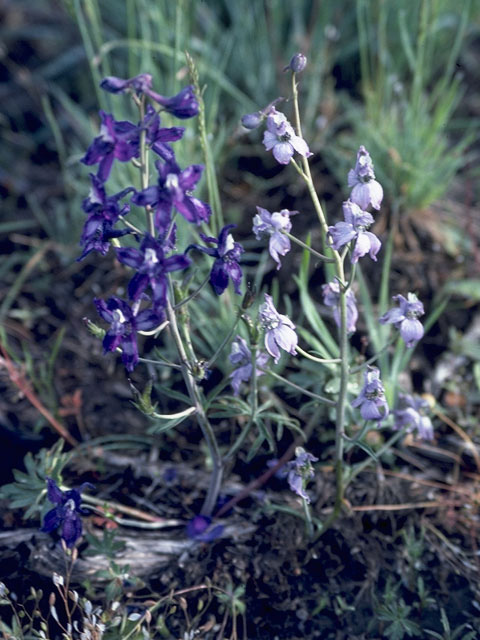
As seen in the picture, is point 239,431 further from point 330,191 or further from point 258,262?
point 330,191

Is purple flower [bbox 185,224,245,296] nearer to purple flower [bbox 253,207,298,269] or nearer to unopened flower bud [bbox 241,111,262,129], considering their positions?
purple flower [bbox 253,207,298,269]

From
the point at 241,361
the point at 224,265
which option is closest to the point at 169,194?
the point at 224,265

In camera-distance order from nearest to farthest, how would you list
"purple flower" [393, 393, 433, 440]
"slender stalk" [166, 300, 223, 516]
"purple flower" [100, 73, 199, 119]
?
"purple flower" [100, 73, 199, 119] < "slender stalk" [166, 300, 223, 516] < "purple flower" [393, 393, 433, 440]

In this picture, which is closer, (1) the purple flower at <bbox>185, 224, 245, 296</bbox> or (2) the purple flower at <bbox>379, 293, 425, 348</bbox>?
(1) the purple flower at <bbox>185, 224, 245, 296</bbox>

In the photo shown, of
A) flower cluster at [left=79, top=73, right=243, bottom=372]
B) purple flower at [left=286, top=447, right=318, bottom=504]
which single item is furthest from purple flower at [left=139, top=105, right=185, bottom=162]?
purple flower at [left=286, top=447, right=318, bottom=504]

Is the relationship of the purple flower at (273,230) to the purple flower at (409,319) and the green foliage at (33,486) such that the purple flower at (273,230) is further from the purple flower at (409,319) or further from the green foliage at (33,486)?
the green foliage at (33,486)

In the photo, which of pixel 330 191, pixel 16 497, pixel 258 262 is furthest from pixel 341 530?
pixel 330 191
